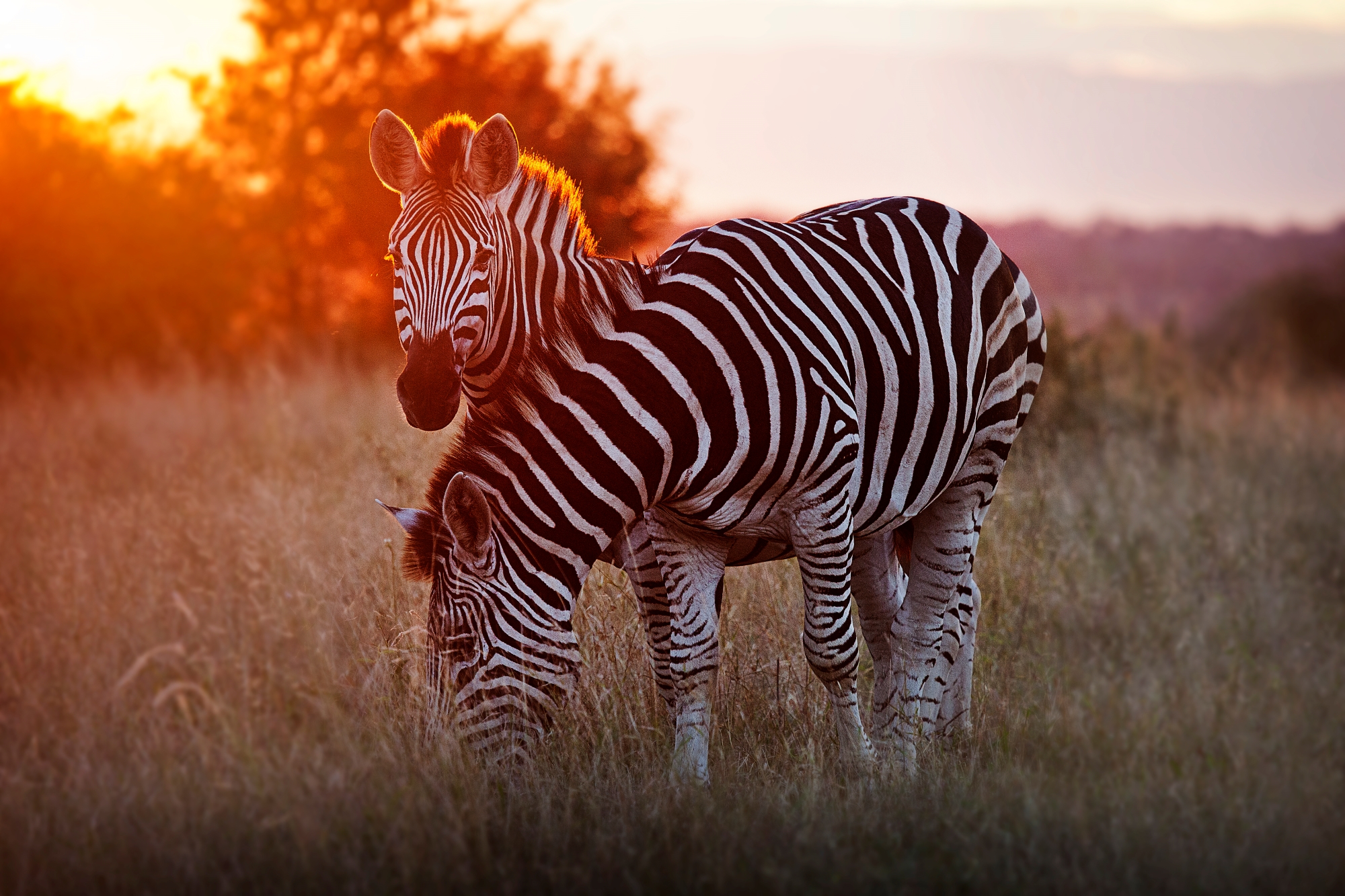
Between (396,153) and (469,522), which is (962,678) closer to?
(469,522)

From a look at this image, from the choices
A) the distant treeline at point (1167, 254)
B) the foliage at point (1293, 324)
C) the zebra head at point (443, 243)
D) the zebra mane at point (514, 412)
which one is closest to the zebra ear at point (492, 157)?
the zebra head at point (443, 243)

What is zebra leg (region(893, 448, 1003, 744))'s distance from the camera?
4.84 metres

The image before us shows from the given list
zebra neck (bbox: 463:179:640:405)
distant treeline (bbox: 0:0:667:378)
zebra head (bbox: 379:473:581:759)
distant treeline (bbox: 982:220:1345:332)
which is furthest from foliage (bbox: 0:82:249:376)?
distant treeline (bbox: 982:220:1345:332)

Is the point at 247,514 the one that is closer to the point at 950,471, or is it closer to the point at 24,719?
the point at 24,719

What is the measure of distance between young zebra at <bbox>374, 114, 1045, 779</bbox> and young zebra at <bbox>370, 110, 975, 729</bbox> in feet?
0.13

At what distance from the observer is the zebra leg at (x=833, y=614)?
3.95 meters

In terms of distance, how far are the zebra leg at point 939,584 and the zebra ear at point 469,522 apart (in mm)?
2131

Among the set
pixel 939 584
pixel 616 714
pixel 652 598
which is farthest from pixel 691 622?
pixel 939 584

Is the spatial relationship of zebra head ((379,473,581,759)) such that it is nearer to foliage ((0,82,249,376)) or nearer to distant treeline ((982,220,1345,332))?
foliage ((0,82,249,376))

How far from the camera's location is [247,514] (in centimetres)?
695

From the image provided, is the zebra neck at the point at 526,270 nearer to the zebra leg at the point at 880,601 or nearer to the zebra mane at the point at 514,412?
the zebra mane at the point at 514,412

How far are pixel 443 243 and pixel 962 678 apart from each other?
2.86 meters

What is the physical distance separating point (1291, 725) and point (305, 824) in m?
3.70

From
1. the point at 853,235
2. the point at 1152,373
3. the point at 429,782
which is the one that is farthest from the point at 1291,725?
the point at 1152,373
